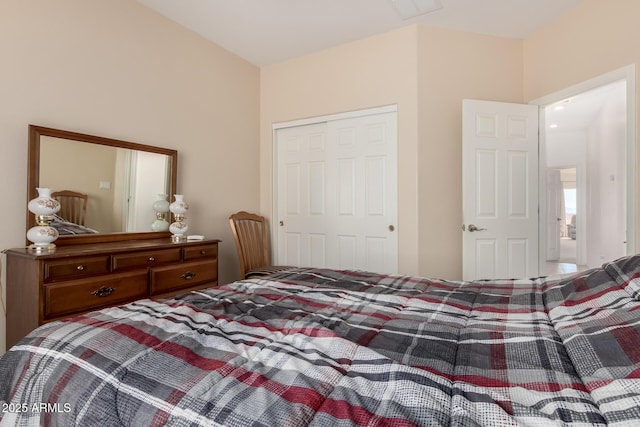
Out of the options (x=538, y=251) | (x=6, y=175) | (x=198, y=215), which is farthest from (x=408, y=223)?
(x=6, y=175)

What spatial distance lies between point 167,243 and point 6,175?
1043mm

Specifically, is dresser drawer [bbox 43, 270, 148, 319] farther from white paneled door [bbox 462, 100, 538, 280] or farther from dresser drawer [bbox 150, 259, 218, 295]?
white paneled door [bbox 462, 100, 538, 280]

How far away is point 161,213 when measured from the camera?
9.83 feet

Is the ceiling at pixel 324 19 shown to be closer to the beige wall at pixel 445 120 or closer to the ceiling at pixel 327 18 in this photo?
the ceiling at pixel 327 18

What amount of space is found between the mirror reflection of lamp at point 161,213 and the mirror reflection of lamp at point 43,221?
839 mm

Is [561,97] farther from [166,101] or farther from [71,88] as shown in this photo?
[71,88]

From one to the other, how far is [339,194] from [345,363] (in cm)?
298

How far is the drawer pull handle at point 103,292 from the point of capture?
210 cm

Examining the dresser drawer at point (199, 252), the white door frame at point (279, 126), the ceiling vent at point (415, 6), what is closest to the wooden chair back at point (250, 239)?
the white door frame at point (279, 126)

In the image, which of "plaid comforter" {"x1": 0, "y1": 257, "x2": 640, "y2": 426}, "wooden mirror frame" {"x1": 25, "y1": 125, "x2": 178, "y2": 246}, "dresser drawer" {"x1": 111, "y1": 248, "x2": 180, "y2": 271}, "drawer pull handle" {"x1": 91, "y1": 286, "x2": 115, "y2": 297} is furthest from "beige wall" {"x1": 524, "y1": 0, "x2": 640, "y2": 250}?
"drawer pull handle" {"x1": 91, "y1": 286, "x2": 115, "y2": 297}

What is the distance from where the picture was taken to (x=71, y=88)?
7.91ft

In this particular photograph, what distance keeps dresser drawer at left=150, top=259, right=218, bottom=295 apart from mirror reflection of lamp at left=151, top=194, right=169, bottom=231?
0.51 meters

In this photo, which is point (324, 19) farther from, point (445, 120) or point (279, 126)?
point (445, 120)

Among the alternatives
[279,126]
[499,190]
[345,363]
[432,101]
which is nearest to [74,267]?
[345,363]
